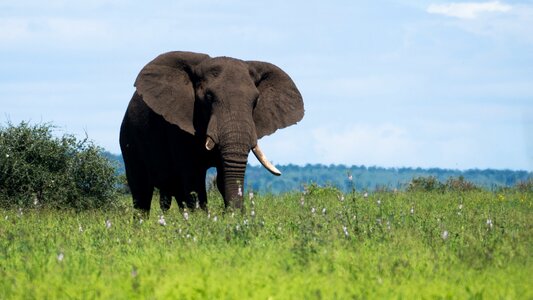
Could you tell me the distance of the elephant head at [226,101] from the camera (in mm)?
15586

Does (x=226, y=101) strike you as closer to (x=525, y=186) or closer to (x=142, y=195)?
(x=142, y=195)

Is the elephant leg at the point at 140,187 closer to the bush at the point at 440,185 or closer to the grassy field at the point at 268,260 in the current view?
the grassy field at the point at 268,260

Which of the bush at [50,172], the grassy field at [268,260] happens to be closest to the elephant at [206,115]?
the grassy field at [268,260]

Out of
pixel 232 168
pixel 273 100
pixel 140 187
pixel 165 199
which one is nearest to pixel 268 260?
pixel 232 168

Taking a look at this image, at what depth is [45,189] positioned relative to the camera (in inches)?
930

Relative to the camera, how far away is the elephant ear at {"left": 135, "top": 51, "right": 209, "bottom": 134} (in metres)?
16.7

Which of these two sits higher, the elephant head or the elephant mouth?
the elephant head

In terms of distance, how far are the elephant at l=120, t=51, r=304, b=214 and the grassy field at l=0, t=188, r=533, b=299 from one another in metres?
2.12

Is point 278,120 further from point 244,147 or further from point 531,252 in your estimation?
point 531,252

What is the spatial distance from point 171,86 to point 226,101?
1.59 m

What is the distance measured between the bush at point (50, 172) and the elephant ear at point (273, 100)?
7800 millimetres

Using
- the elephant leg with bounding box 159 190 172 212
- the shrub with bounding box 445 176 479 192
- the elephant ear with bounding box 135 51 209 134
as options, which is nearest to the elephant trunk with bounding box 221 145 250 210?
the elephant ear with bounding box 135 51 209 134

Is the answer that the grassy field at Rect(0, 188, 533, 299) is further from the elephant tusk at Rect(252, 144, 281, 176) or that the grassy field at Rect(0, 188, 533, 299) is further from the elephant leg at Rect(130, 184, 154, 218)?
the elephant leg at Rect(130, 184, 154, 218)

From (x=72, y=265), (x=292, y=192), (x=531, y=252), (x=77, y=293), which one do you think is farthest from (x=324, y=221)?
(x=292, y=192)
